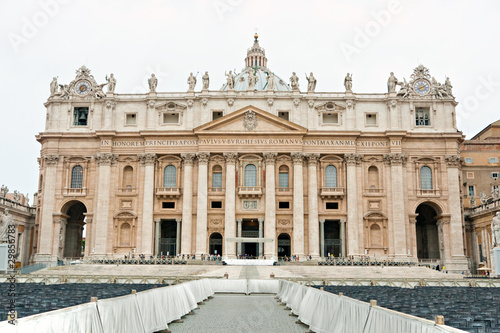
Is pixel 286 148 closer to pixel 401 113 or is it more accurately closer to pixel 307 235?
pixel 307 235

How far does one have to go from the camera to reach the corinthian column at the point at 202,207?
199 ft

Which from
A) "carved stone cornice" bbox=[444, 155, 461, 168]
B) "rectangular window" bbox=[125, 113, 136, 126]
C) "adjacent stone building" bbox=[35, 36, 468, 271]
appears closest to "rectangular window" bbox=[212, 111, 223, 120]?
"adjacent stone building" bbox=[35, 36, 468, 271]

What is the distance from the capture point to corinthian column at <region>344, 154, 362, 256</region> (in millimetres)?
60938

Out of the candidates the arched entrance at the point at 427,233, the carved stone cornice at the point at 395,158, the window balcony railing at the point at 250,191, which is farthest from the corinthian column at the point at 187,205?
the arched entrance at the point at 427,233

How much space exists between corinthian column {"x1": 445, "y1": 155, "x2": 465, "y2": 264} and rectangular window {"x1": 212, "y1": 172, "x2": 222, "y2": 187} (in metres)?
27.2

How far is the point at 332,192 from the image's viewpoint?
62.2m

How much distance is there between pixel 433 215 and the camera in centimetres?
6775

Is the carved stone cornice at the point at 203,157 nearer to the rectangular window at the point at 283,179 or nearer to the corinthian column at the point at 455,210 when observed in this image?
the rectangular window at the point at 283,179

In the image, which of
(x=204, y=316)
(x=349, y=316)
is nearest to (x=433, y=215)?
(x=204, y=316)

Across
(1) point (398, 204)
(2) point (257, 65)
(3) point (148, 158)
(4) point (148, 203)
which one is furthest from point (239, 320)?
(2) point (257, 65)

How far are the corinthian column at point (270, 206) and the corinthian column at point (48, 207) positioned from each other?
2491 centimetres

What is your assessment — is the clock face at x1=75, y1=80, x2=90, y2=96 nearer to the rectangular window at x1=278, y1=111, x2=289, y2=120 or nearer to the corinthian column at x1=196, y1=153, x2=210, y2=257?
the corinthian column at x1=196, y1=153, x2=210, y2=257

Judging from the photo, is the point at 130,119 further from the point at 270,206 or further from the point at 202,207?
the point at 270,206

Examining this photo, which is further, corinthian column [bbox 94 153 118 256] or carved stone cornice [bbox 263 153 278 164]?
carved stone cornice [bbox 263 153 278 164]
